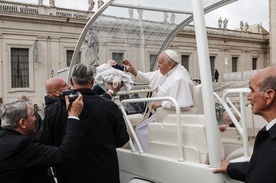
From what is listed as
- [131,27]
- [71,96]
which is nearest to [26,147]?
[71,96]

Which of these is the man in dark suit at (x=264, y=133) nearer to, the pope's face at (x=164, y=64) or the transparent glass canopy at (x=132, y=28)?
the pope's face at (x=164, y=64)

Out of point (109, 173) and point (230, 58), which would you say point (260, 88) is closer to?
point (109, 173)

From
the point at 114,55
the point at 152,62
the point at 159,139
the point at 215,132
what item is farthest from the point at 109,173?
the point at 152,62

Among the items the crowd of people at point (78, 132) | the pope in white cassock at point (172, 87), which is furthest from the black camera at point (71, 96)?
the pope in white cassock at point (172, 87)

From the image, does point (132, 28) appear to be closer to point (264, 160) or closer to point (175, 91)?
point (175, 91)

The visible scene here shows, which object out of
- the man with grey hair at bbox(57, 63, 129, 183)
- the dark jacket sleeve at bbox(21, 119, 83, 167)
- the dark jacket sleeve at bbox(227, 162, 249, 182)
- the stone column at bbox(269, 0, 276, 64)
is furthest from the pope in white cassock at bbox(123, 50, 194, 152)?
the stone column at bbox(269, 0, 276, 64)

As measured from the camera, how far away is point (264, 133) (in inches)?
74.9

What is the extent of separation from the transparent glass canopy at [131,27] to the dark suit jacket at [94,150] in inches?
97.3

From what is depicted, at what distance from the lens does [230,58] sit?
38531 mm

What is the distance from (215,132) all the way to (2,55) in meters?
32.7

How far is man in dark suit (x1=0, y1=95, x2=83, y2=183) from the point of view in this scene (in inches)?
106

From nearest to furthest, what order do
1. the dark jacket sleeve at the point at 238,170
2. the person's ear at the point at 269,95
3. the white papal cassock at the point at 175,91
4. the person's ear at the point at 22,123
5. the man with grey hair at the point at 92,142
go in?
the person's ear at the point at 269,95
the dark jacket sleeve at the point at 238,170
the person's ear at the point at 22,123
the man with grey hair at the point at 92,142
the white papal cassock at the point at 175,91

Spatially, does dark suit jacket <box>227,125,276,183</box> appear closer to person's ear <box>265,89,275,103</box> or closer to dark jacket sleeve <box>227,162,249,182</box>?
person's ear <box>265,89,275,103</box>

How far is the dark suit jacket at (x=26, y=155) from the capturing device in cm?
268
